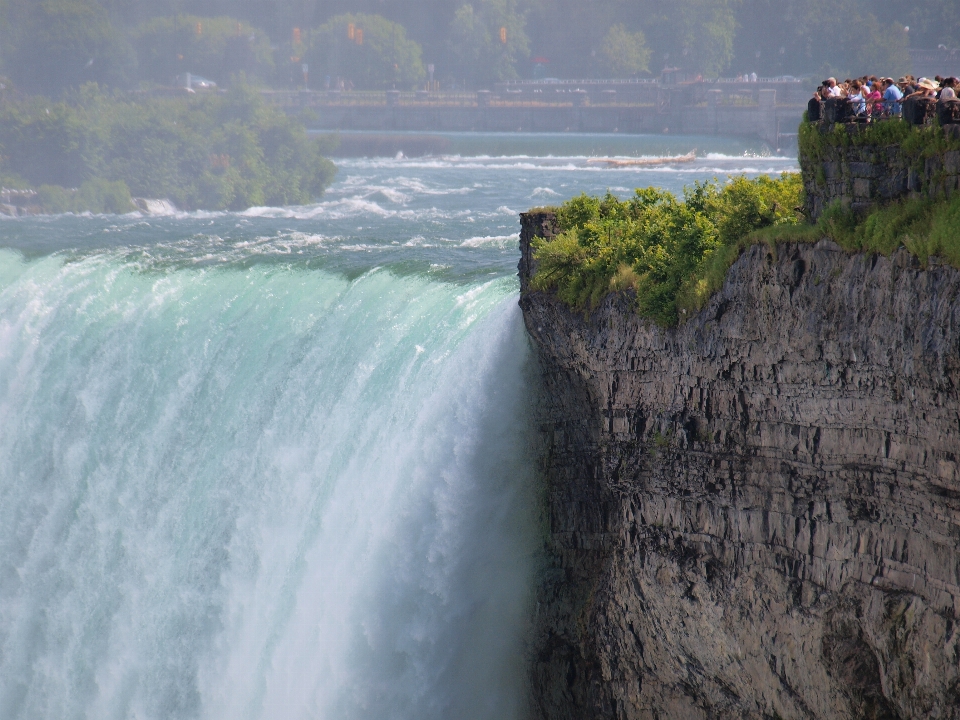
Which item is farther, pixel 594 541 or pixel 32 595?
pixel 32 595

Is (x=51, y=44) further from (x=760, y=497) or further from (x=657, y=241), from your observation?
(x=760, y=497)

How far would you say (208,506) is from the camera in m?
20.1

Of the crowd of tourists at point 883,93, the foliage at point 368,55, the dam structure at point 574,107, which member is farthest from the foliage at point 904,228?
the foliage at point 368,55

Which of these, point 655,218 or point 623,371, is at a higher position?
point 655,218

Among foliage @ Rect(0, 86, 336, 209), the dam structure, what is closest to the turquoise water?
foliage @ Rect(0, 86, 336, 209)

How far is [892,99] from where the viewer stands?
1261 cm

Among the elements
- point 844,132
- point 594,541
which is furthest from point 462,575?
point 844,132

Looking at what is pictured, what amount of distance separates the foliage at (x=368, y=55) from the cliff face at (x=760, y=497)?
87.8 metres

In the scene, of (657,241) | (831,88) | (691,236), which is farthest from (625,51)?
(831,88)

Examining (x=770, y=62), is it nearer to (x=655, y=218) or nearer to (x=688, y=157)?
(x=688, y=157)

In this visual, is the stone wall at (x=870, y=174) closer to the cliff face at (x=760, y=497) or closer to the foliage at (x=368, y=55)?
the cliff face at (x=760, y=497)

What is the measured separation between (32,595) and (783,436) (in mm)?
15504

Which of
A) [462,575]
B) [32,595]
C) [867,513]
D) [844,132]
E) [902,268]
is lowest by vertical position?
[32,595]

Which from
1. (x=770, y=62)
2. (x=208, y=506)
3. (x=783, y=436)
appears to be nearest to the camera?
(x=783, y=436)
